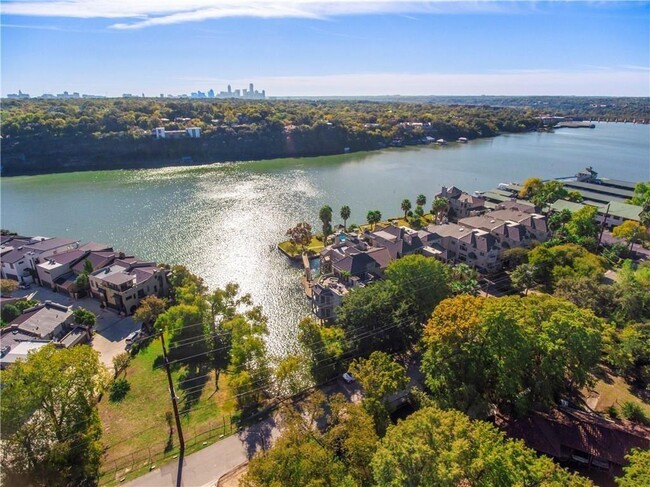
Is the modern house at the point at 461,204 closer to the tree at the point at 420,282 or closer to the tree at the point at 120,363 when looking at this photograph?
the tree at the point at 420,282

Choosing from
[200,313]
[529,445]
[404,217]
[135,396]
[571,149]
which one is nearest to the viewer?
[529,445]

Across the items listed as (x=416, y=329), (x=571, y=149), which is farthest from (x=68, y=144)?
(x=571, y=149)

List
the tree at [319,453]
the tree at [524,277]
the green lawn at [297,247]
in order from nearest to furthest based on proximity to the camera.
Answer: the tree at [319,453], the tree at [524,277], the green lawn at [297,247]

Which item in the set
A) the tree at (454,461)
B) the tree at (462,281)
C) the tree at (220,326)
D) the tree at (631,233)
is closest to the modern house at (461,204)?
the tree at (631,233)

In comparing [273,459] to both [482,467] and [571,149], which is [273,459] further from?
[571,149]

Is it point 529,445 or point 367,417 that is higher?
point 367,417
